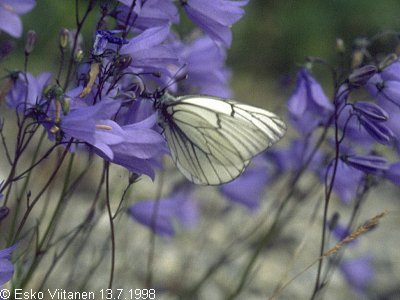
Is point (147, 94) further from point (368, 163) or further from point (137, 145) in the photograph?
point (368, 163)

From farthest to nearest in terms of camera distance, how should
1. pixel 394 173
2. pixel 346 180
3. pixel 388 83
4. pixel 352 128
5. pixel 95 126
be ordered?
pixel 346 180 → pixel 352 128 → pixel 394 173 → pixel 388 83 → pixel 95 126

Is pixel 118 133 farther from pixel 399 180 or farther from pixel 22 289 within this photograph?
pixel 399 180

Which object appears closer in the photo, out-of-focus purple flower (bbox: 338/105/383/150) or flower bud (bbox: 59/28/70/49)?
flower bud (bbox: 59/28/70/49)

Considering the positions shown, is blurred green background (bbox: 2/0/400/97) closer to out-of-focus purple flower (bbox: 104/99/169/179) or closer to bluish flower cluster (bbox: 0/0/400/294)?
bluish flower cluster (bbox: 0/0/400/294)

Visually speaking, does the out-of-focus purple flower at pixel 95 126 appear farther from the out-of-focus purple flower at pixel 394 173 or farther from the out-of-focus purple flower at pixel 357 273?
the out-of-focus purple flower at pixel 357 273

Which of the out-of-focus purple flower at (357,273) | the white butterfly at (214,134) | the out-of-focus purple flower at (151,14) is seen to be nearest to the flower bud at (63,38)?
the out-of-focus purple flower at (151,14)

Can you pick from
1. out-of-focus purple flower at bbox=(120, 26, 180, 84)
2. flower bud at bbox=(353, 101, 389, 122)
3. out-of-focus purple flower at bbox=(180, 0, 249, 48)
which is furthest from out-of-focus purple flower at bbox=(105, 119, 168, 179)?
flower bud at bbox=(353, 101, 389, 122)

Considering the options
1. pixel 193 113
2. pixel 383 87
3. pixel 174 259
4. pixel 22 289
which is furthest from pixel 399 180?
pixel 174 259

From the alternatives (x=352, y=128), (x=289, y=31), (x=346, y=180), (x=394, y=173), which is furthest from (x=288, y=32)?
(x=394, y=173)
